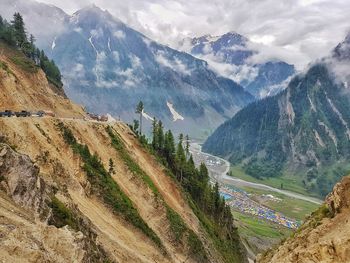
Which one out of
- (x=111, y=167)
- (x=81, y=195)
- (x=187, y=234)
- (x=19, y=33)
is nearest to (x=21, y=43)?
(x=19, y=33)

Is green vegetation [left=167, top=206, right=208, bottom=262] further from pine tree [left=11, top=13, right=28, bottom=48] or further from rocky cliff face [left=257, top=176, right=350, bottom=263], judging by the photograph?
pine tree [left=11, top=13, right=28, bottom=48]

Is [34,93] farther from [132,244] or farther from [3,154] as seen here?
[3,154]

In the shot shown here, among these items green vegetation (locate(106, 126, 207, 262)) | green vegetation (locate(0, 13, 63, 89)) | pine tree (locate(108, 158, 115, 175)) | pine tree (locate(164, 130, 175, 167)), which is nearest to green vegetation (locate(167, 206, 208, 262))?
green vegetation (locate(106, 126, 207, 262))

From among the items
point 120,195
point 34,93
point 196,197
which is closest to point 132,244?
point 120,195

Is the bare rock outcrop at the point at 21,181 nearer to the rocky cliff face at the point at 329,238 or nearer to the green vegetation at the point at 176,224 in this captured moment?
the rocky cliff face at the point at 329,238

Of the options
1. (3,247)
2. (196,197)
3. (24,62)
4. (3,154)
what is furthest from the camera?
(196,197)

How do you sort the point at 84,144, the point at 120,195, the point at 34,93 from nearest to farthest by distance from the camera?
the point at 120,195 → the point at 84,144 → the point at 34,93
